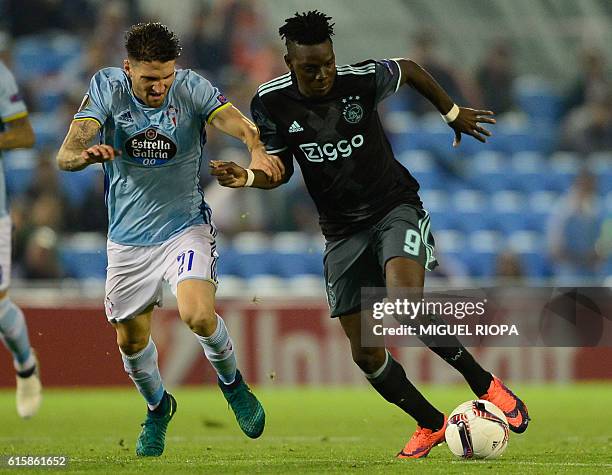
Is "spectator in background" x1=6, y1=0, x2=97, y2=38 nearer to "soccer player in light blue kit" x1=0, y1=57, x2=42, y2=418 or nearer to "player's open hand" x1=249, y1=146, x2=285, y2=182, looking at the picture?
"soccer player in light blue kit" x1=0, y1=57, x2=42, y2=418

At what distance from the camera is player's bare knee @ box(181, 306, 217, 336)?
7.16 metres

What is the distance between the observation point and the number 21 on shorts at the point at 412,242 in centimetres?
727

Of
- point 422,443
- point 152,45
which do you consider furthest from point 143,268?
point 422,443

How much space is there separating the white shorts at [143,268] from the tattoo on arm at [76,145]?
0.81 meters

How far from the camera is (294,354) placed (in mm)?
13766

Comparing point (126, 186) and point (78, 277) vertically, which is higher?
point (126, 186)

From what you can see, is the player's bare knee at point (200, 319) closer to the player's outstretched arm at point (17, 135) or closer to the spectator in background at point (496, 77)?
the player's outstretched arm at point (17, 135)

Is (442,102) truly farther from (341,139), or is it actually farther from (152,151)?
(152,151)

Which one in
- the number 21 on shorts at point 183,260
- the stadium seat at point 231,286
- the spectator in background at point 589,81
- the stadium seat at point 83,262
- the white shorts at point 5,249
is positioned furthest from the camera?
the spectator in background at point 589,81

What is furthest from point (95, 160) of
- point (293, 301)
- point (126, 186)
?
point (293, 301)

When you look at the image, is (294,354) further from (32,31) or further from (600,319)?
(32,31)

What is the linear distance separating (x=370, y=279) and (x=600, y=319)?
268 inches

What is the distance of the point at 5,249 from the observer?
9.36 meters

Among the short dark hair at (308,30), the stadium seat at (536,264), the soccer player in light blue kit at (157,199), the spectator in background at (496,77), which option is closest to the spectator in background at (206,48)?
the spectator in background at (496,77)
